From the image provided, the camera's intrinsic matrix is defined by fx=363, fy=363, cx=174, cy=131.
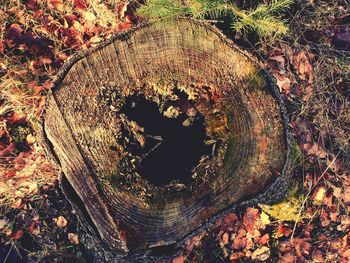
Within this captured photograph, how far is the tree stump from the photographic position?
1866mm

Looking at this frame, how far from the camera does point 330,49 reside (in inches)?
112

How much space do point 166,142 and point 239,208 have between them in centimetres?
93

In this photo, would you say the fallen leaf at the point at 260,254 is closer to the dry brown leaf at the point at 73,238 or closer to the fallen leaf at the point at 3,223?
the dry brown leaf at the point at 73,238

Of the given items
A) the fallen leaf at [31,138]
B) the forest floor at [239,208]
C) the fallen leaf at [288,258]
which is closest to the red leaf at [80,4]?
the forest floor at [239,208]

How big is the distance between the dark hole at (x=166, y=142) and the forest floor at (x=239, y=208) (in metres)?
0.84

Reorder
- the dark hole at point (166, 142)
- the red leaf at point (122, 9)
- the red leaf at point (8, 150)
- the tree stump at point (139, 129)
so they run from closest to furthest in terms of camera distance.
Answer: the tree stump at point (139, 129) < the dark hole at point (166, 142) < the red leaf at point (122, 9) < the red leaf at point (8, 150)

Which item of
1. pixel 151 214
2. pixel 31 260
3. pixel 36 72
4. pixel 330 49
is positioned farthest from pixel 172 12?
pixel 31 260

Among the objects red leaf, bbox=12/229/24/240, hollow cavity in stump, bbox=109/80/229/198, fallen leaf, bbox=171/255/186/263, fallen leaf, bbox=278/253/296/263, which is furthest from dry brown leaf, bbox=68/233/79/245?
fallen leaf, bbox=278/253/296/263

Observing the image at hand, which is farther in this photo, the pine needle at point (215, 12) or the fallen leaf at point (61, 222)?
the fallen leaf at point (61, 222)

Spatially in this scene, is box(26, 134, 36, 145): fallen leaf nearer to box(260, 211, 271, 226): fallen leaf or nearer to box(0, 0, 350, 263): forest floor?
box(0, 0, 350, 263): forest floor

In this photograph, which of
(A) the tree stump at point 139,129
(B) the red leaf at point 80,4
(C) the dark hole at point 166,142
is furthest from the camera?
(B) the red leaf at point 80,4

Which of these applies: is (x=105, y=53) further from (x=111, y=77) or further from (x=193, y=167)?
(x=193, y=167)

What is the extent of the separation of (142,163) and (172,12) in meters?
0.83

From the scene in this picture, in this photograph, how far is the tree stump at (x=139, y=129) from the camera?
1866 millimetres
